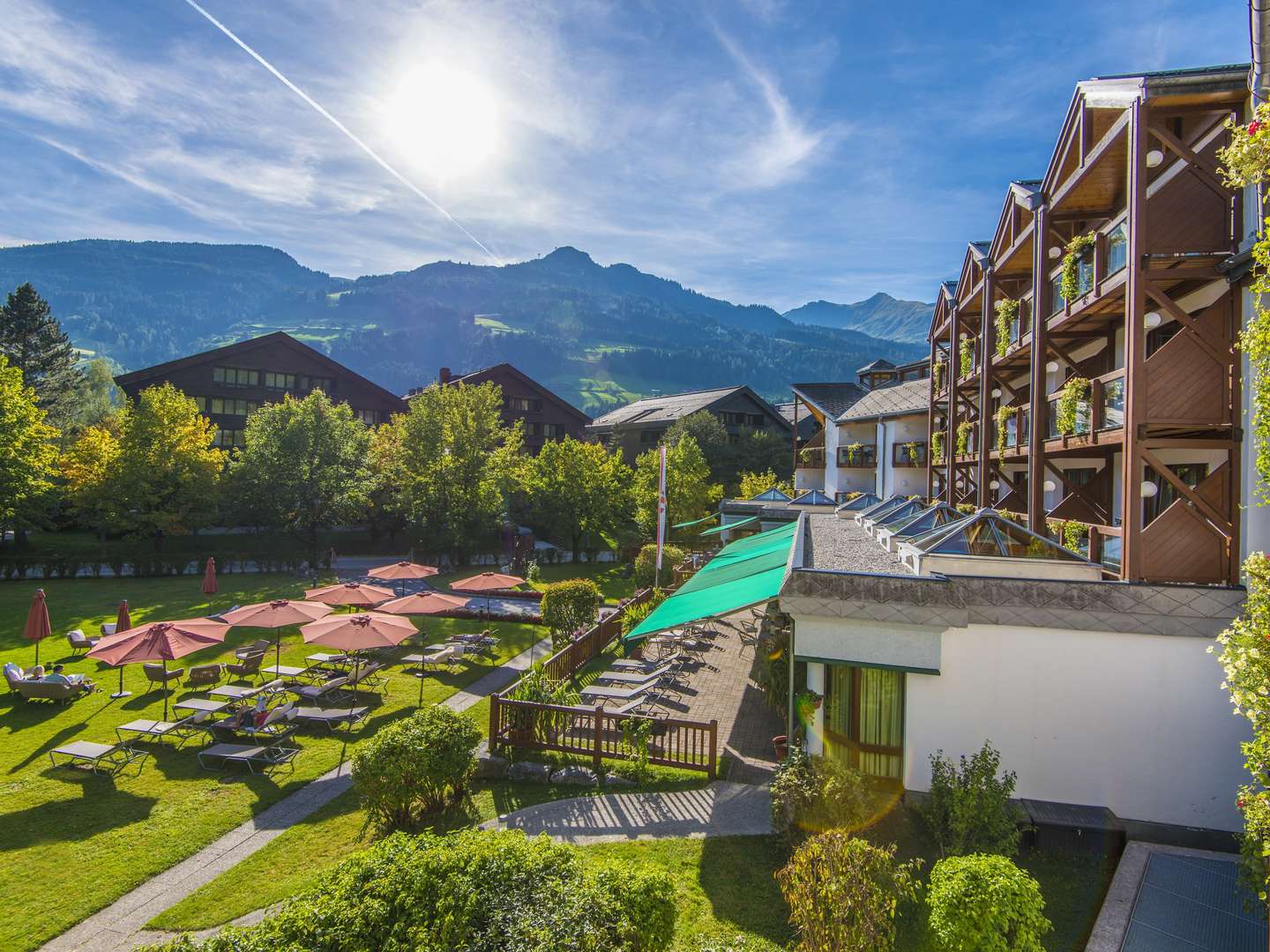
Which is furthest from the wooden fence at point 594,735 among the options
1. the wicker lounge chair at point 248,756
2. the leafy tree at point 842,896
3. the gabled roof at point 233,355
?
the gabled roof at point 233,355

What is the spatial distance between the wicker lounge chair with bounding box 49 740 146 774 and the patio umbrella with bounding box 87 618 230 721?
1495 mm

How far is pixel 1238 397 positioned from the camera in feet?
34.6

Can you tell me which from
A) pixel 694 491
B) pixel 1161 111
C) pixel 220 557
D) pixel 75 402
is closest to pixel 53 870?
pixel 1161 111

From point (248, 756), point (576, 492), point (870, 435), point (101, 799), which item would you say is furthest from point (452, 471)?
point (101, 799)

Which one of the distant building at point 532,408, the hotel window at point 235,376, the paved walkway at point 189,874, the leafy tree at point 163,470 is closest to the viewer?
the paved walkway at point 189,874

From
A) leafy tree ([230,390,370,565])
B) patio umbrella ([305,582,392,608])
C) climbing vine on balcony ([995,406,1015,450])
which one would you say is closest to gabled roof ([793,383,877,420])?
climbing vine on balcony ([995,406,1015,450])

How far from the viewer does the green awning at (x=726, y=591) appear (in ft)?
36.6

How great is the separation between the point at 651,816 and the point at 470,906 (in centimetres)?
588

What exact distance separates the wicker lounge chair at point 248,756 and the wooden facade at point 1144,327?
15.6m

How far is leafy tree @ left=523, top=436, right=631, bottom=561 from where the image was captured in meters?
40.3

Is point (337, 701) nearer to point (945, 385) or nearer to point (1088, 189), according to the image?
point (1088, 189)

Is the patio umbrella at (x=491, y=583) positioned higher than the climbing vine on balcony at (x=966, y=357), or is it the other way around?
the climbing vine on balcony at (x=966, y=357)

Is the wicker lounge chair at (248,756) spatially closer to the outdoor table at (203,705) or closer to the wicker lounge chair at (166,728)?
the wicker lounge chair at (166,728)

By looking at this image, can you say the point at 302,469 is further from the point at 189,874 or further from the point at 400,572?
the point at 189,874
